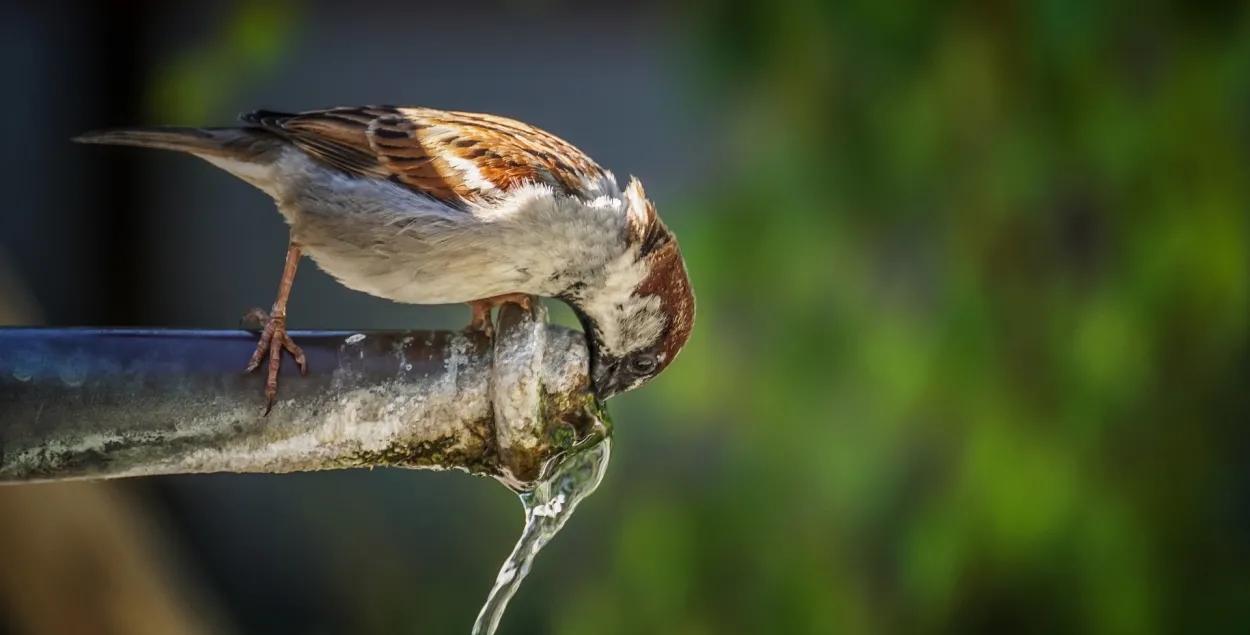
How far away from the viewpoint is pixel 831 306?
6.14 feet

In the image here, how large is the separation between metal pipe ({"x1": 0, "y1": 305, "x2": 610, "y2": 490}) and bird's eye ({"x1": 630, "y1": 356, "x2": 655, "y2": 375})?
63 mm

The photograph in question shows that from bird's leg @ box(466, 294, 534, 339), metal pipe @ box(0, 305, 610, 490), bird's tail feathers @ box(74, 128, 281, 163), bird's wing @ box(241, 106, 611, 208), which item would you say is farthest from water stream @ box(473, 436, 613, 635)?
bird's tail feathers @ box(74, 128, 281, 163)

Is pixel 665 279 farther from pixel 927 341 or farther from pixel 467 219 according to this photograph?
pixel 927 341

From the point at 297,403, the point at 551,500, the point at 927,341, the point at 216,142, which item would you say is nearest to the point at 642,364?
the point at 551,500

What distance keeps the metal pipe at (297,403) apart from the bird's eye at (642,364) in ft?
0.21

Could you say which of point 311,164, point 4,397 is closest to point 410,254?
point 311,164

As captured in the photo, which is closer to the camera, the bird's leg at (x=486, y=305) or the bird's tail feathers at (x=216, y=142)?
the bird's leg at (x=486, y=305)

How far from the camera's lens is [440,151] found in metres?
1.23

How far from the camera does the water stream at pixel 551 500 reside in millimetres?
1041

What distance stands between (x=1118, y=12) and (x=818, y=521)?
0.92 m

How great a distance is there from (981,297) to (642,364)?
3.03 ft

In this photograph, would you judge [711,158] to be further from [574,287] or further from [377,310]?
[377,310]

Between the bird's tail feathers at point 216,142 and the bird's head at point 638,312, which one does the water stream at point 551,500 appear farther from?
the bird's tail feathers at point 216,142

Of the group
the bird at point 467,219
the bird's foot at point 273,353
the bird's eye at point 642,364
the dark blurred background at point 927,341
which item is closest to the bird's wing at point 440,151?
the bird at point 467,219
